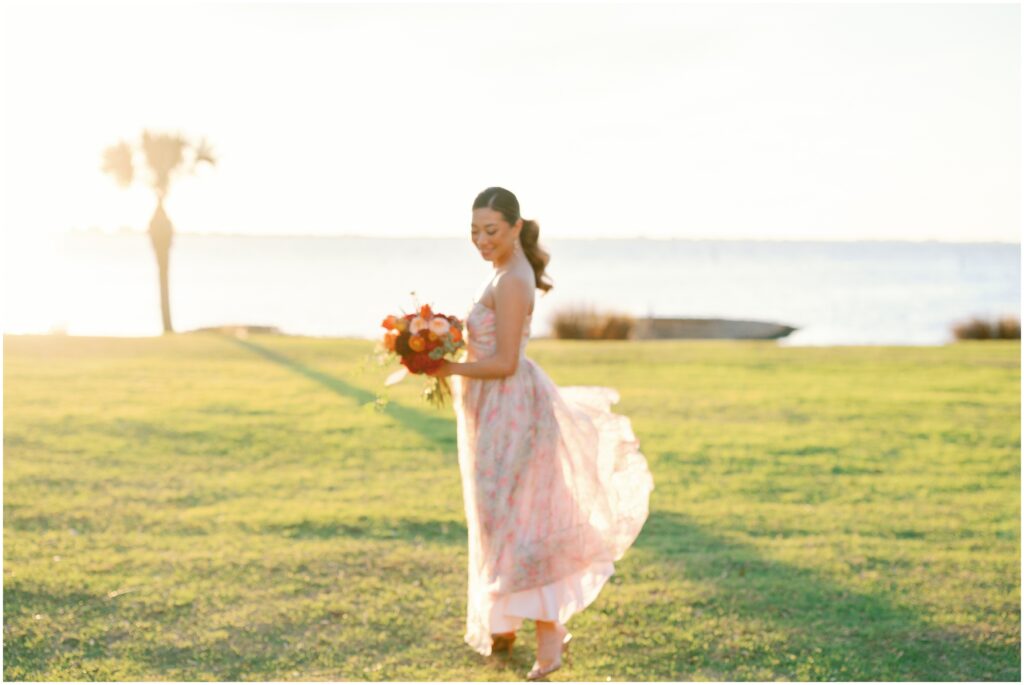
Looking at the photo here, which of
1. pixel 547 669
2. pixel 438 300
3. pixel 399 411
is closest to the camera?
pixel 547 669

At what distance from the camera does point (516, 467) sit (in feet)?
18.1

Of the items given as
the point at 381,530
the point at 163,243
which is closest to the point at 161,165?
the point at 163,243

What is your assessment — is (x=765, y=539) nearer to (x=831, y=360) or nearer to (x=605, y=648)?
(x=605, y=648)

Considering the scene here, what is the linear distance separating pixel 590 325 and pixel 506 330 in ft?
68.9

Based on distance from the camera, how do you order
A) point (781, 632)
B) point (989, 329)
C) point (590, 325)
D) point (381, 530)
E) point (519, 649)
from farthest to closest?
point (989, 329) → point (590, 325) → point (381, 530) → point (781, 632) → point (519, 649)

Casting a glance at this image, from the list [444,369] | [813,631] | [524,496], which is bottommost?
[813,631]

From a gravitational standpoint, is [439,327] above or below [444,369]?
above

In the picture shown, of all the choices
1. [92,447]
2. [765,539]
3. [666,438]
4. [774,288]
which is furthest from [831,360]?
[774,288]

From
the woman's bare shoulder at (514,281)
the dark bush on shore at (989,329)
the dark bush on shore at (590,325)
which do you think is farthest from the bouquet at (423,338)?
the dark bush on shore at (989,329)

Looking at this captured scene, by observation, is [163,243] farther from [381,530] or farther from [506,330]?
[506,330]

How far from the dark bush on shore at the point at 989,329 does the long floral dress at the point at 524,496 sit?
2426 centimetres

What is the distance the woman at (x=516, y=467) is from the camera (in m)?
5.32

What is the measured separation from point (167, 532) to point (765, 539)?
471 centimetres

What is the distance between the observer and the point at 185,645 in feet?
19.6
